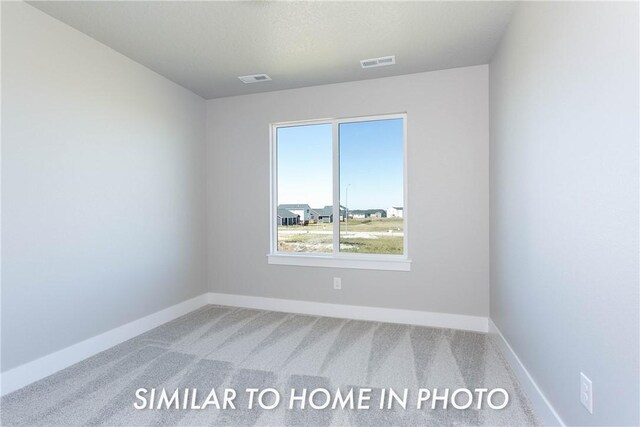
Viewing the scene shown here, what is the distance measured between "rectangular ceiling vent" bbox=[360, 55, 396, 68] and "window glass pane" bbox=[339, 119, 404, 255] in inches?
24.1

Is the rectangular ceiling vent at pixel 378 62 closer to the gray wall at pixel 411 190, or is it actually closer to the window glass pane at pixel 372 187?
the gray wall at pixel 411 190

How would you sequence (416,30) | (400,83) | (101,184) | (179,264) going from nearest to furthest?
(416,30)
(101,184)
(400,83)
(179,264)

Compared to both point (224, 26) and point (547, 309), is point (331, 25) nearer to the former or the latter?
point (224, 26)

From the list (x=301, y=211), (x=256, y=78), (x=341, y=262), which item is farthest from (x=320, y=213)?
(x=256, y=78)

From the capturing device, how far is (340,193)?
11.7 ft

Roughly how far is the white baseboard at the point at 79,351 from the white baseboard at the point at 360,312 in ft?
2.12

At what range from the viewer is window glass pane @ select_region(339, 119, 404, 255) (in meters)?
3.37

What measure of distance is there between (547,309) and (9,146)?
3.32 meters

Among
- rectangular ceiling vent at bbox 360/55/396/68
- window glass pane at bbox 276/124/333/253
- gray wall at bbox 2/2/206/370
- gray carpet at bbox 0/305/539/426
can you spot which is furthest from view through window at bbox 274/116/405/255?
gray wall at bbox 2/2/206/370

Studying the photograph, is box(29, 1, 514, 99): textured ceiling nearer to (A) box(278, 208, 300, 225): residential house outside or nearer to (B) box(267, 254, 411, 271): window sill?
(A) box(278, 208, 300, 225): residential house outside

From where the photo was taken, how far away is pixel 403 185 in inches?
131

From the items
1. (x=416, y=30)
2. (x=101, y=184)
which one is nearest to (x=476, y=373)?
(x=416, y=30)

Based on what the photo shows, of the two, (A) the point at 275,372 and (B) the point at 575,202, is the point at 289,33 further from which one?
(A) the point at 275,372

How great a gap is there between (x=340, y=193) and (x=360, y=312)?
51.5 inches
